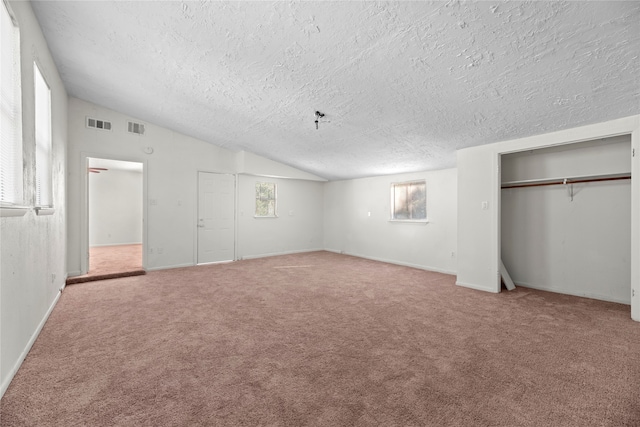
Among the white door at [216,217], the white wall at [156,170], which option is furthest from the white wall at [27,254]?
the white door at [216,217]

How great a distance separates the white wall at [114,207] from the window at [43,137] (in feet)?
20.6

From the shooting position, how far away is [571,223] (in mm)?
4102

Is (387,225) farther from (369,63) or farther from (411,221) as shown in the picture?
(369,63)

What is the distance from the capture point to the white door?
246 inches

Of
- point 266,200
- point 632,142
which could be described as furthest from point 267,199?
point 632,142

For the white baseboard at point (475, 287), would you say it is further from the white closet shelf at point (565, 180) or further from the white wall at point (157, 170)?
the white wall at point (157, 170)

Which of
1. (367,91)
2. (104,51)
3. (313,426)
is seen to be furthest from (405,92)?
(104,51)

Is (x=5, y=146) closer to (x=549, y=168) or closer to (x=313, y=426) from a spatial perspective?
(x=313, y=426)

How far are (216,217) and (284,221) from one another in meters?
1.89

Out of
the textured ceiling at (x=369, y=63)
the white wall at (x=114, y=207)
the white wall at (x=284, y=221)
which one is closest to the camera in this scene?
the textured ceiling at (x=369, y=63)

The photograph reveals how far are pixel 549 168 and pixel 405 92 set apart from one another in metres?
2.83

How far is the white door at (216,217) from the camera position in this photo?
6.26 metres

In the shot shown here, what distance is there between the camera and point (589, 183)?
3961mm

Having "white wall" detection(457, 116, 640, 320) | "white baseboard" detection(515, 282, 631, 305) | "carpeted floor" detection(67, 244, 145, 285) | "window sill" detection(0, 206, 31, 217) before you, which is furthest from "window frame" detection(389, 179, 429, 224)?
"window sill" detection(0, 206, 31, 217)
